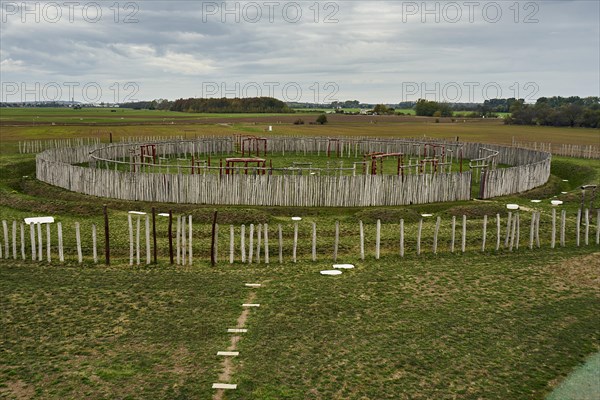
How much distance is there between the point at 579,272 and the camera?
1546 cm

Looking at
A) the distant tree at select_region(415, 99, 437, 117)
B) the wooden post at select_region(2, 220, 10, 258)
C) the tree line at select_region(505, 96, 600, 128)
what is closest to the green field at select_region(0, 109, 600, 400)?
the wooden post at select_region(2, 220, 10, 258)

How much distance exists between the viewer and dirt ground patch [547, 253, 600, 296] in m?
14.6

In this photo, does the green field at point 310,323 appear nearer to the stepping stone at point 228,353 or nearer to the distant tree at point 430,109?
the stepping stone at point 228,353

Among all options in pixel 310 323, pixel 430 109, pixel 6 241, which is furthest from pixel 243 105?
pixel 310 323

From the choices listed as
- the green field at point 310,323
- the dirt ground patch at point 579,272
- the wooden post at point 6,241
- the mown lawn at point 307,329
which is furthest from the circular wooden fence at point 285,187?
the dirt ground patch at point 579,272

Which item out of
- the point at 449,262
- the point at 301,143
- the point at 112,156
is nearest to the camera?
the point at 449,262

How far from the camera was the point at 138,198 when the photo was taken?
25.1 meters

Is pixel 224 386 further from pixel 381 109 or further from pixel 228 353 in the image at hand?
pixel 381 109

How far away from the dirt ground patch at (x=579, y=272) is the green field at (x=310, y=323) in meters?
0.07

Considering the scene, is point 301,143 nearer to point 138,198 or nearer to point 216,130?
point 138,198

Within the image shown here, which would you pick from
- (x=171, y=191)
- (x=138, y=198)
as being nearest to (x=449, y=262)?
(x=171, y=191)

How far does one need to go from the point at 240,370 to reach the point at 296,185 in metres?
15.1

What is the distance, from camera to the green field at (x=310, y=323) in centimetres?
916

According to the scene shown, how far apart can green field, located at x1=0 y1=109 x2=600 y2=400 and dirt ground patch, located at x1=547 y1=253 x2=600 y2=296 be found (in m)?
0.07
